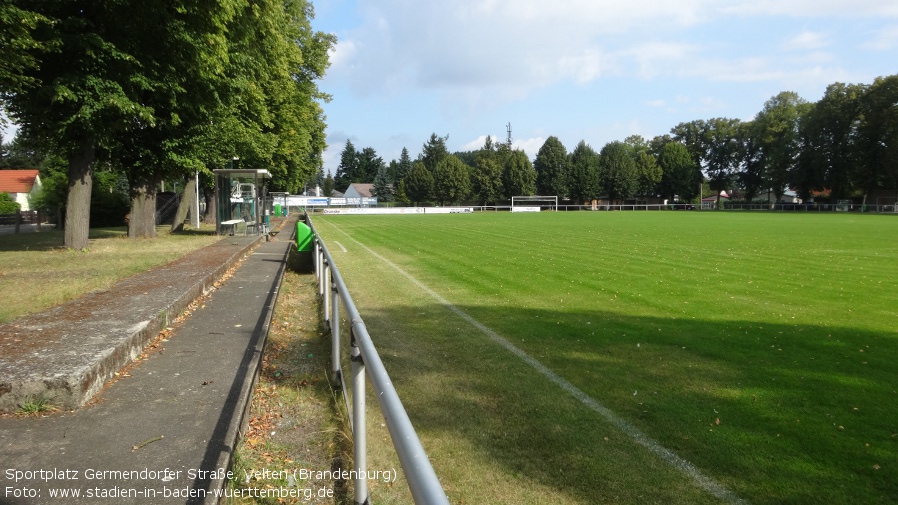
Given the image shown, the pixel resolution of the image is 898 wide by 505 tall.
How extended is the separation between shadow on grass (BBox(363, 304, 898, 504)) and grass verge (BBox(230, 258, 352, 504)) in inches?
27.5

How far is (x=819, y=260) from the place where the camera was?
16688 mm

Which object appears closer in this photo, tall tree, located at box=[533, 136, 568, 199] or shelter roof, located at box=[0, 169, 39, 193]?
shelter roof, located at box=[0, 169, 39, 193]

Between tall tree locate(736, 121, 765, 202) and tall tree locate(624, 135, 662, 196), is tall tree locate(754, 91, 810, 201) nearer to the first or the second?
tall tree locate(736, 121, 765, 202)

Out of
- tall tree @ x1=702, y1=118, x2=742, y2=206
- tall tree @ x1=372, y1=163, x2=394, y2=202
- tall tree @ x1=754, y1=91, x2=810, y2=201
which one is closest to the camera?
tall tree @ x1=754, y1=91, x2=810, y2=201

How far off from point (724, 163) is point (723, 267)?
101647 mm

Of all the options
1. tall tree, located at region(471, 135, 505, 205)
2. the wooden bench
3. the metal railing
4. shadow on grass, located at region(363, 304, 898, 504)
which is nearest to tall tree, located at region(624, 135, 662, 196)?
tall tree, located at region(471, 135, 505, 205)

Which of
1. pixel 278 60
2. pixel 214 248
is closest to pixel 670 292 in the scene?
pixel 214 248

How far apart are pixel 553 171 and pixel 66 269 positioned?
102m

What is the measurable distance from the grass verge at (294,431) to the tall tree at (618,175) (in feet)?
347

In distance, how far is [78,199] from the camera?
54.0ft

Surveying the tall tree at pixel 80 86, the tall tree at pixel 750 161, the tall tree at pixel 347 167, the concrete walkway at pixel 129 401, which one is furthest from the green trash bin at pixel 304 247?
the tall tree at pixel 347 167

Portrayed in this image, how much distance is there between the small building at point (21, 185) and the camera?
2562 inches

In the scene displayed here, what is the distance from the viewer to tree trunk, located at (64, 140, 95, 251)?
53.6 feet

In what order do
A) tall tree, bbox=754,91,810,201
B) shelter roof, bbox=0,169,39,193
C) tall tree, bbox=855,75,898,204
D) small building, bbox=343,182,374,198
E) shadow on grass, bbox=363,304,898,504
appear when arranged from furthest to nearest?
small building, bbox=343,182,374,198
tall tree, bbox=754,91,810,201
tall tree, bbox=855,75,898,204
shelter roof, bbox=0,169,39,193
shadow on grass, bbox=363,304,898,504
